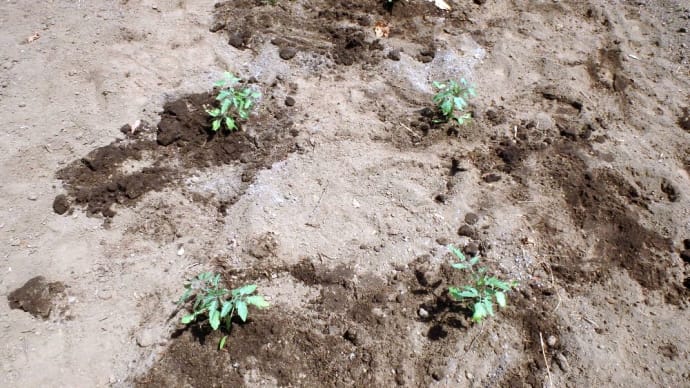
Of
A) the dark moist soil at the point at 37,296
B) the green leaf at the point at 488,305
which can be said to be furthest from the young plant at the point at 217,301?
the green leaf at the point at 488,305

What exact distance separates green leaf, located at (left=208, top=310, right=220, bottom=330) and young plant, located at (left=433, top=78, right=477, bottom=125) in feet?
7.16

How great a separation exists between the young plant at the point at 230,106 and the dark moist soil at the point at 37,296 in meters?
1.46

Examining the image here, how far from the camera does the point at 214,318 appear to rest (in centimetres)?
236

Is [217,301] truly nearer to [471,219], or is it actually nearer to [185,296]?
[185,296]

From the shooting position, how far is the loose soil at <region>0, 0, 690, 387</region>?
248 centimetres

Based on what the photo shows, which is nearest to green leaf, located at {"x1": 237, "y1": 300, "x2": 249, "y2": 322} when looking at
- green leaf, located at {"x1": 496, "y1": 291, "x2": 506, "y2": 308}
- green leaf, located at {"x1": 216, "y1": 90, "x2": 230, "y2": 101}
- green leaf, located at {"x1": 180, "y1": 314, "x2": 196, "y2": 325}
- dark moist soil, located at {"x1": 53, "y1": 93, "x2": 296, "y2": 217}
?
green leaf, located at {"x1": 180, "y1": 314, "x2": 196, "y2": 325}

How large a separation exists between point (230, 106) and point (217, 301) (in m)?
1.62

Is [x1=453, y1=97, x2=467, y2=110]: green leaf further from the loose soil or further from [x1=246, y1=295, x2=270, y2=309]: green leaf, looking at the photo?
[x1=246, y1=295, x2=270, y2=309]: green leaf

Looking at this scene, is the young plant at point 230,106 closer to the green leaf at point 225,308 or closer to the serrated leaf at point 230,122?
the serrated leaf at point 230,122

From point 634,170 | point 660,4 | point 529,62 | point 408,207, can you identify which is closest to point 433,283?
point 408,207

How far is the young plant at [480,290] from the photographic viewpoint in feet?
7.97

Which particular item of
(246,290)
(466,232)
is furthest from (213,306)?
(466,232)

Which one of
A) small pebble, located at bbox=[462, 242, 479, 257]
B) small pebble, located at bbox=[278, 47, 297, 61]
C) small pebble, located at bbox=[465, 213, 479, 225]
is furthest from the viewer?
small pebble, located at bbox=[278, 47, 297, 61]

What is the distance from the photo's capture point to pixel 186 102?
3498 millimetres
